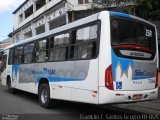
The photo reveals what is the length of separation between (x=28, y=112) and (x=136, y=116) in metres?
3.63

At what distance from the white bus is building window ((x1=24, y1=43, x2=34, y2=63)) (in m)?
2.26

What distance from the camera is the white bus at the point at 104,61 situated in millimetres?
8094

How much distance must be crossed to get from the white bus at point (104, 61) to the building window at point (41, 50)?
452mm

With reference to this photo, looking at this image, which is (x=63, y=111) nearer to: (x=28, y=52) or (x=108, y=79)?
(x=108, y=79)

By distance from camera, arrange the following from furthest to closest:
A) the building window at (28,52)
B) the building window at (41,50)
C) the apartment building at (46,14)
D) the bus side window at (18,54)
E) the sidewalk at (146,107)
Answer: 1. the apartment building at (46,14)
2. the bus side window at (18,54)
3. the building window at (28,52)
4. the building window at (41,50)
5. the sidewalk at (146,107)

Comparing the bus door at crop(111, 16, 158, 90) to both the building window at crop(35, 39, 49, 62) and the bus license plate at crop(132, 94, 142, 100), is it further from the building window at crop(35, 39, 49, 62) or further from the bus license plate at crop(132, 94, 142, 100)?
the building window at crop(35, 39, 49, 62)

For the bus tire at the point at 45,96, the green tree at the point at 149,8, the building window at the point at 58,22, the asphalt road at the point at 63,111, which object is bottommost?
the asphalt road at the point at 63,111

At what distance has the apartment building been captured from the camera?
24.8 m

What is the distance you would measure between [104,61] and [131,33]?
1361 millimetres

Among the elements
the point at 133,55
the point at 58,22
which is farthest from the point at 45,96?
the point at 58,22

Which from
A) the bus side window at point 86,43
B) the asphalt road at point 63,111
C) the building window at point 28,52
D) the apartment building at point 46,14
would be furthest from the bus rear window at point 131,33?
the apartment building at point 46,14

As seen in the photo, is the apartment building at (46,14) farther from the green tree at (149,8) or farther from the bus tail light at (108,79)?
the bus tail light at (108,79)

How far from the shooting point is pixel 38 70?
476 inches

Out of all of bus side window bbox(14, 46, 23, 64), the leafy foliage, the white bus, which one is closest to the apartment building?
the leafy foliage
